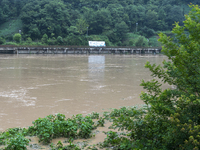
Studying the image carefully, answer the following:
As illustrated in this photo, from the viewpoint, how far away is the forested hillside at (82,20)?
77375 millimetres

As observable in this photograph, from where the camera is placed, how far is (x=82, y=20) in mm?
87375

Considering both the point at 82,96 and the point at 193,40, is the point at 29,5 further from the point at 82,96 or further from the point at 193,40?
the point at 193,40

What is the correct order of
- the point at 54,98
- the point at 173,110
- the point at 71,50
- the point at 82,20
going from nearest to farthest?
1. the point at 173,110
2. the point at 54,98
3. the point at 71,50
4. the point at 82,20

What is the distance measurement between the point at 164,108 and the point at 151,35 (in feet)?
322

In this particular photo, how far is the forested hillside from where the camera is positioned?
3046 inches

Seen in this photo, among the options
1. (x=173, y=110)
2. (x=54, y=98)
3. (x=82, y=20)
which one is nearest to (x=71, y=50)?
(x=82, y=20)

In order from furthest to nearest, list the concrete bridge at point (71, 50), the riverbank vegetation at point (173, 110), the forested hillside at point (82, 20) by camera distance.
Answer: the forested hillside at point (82, 20) → the concrete bridge at point (71, 50) → the riverbank vegetation at point (173, 110)

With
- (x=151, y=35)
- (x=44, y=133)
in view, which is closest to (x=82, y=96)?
(x=44, y=133)

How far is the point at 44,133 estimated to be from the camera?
788cm

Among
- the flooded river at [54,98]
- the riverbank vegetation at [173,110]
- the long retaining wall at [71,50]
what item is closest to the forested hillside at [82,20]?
the long retaining wall at [71,50]

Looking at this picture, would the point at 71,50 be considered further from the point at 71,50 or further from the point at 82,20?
the point at 82,20

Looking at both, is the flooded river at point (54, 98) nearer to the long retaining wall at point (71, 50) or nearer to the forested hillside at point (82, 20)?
the long retaining wall at point (71, 50)

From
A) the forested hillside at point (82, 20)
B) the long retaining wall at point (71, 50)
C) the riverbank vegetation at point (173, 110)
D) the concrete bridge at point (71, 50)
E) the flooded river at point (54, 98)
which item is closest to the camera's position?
the riverbank vegetation at point (173, 110)

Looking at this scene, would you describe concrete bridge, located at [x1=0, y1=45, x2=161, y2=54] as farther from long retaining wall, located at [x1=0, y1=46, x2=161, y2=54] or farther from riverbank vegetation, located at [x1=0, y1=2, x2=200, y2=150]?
riverbank vegetation, located at [x1=0, y1=2, x2=200, y2=150]
